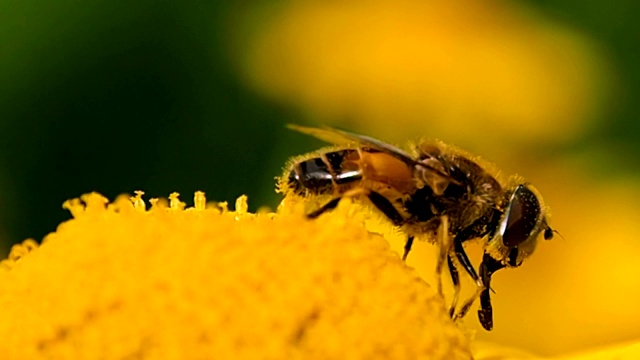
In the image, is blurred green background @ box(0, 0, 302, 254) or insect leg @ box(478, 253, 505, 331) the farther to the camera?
blurred green background @ box(0, 0, 302, 254)

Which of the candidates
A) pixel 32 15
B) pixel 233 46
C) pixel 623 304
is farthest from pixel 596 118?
pixel 32 15

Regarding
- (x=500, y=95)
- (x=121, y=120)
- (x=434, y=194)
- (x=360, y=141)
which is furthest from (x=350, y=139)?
(x=500, y=95)

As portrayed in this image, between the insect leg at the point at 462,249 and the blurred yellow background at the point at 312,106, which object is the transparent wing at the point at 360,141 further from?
the blurred yellow background at the point at 312,106

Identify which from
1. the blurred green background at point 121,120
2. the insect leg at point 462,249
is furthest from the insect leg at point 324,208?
the blurred green background at point 121,120

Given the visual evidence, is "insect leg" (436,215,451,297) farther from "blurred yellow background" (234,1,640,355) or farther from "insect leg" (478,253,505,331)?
"blurred yellow background" (234,1,640,355)

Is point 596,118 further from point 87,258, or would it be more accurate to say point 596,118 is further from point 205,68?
point 87,258

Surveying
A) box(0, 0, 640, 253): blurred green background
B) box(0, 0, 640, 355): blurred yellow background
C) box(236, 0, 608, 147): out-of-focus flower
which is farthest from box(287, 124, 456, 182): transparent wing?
box(236, 0, 608, 147): out-of-focus flower
